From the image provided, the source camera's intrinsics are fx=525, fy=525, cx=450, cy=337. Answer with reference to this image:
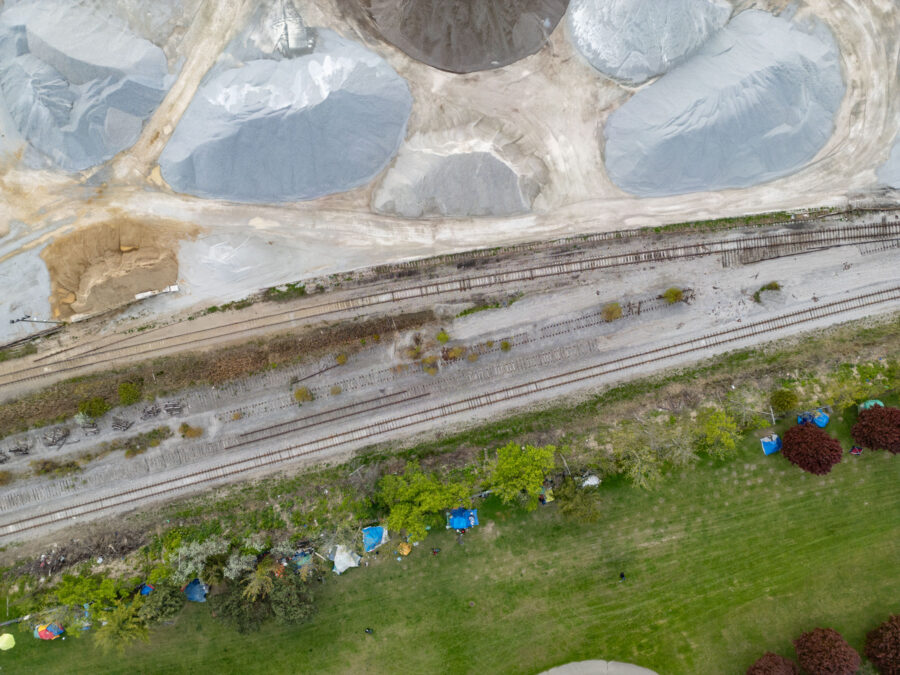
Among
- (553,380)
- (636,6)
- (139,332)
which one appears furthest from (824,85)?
(139,332)

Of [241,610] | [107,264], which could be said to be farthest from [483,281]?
[241,610]

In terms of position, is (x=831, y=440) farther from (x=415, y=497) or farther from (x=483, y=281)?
(x=415, y=497)

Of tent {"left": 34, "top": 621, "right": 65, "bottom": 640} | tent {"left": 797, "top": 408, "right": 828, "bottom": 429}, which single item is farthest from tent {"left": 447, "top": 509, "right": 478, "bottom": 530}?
tent {"left": 34, "top": 621, "right": 65, "bottom": 640}

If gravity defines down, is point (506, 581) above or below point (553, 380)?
below

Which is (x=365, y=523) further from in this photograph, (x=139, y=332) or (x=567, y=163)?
(x=567, y=163)

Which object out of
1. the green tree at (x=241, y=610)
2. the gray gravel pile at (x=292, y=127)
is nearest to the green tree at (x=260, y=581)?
the green tree at (x=241, y=610)

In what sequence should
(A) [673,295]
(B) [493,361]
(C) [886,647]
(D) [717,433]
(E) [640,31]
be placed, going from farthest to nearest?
1. (B) [493,361]
2. (A) [673,295]
3. (D) [717,433]
4. (C) [886,647]
5. (E) [640,31]

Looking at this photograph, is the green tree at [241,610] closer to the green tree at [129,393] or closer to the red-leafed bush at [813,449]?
the green tree at [129,393]
